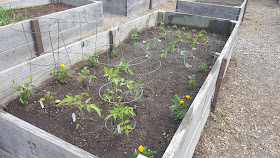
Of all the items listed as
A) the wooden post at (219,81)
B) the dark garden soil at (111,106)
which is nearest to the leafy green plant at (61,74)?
the dark garden soil at (111,106)

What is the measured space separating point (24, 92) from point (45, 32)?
5.60ft

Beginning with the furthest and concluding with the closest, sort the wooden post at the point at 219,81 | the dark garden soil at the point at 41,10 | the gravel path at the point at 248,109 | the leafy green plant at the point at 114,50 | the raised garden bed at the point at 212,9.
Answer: the raised garden bed at the point at 212,9, the dark garden soil at the point at 41,10, the leafy green plant at the point at 114,50, the wooden post at the point at 219,81, the gravel path at the point at 248,109

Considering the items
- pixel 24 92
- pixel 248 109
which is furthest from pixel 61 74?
pixel 248 109

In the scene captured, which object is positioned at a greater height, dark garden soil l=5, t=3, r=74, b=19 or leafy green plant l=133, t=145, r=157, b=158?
dark garden soil l=5, t=3, r=74, b=19

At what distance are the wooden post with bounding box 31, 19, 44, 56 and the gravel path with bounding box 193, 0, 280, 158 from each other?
Answer: 2937mm

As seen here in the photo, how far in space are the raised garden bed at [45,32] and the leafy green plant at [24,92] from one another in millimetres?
716

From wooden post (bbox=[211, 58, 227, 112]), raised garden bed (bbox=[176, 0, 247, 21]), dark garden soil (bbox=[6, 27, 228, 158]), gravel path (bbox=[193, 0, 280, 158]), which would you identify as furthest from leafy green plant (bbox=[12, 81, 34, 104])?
raised garden bed (bbox=[176, 0, 247, 21])

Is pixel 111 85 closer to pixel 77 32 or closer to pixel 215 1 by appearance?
pixel 77 32

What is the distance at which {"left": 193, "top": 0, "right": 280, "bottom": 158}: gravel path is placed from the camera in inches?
91.0

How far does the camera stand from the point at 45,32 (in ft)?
11.6

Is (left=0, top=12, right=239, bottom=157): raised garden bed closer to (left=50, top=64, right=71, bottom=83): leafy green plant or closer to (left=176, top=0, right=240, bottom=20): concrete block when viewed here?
(left=50, top=64, right=71, bottom=83): leafy green plant

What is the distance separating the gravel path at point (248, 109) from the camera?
231 centimetres

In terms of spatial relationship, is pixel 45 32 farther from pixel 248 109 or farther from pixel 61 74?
pixel 248 109

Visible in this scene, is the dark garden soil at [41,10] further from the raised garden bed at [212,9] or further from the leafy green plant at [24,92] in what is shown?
the leafy green plant at [24,92]
